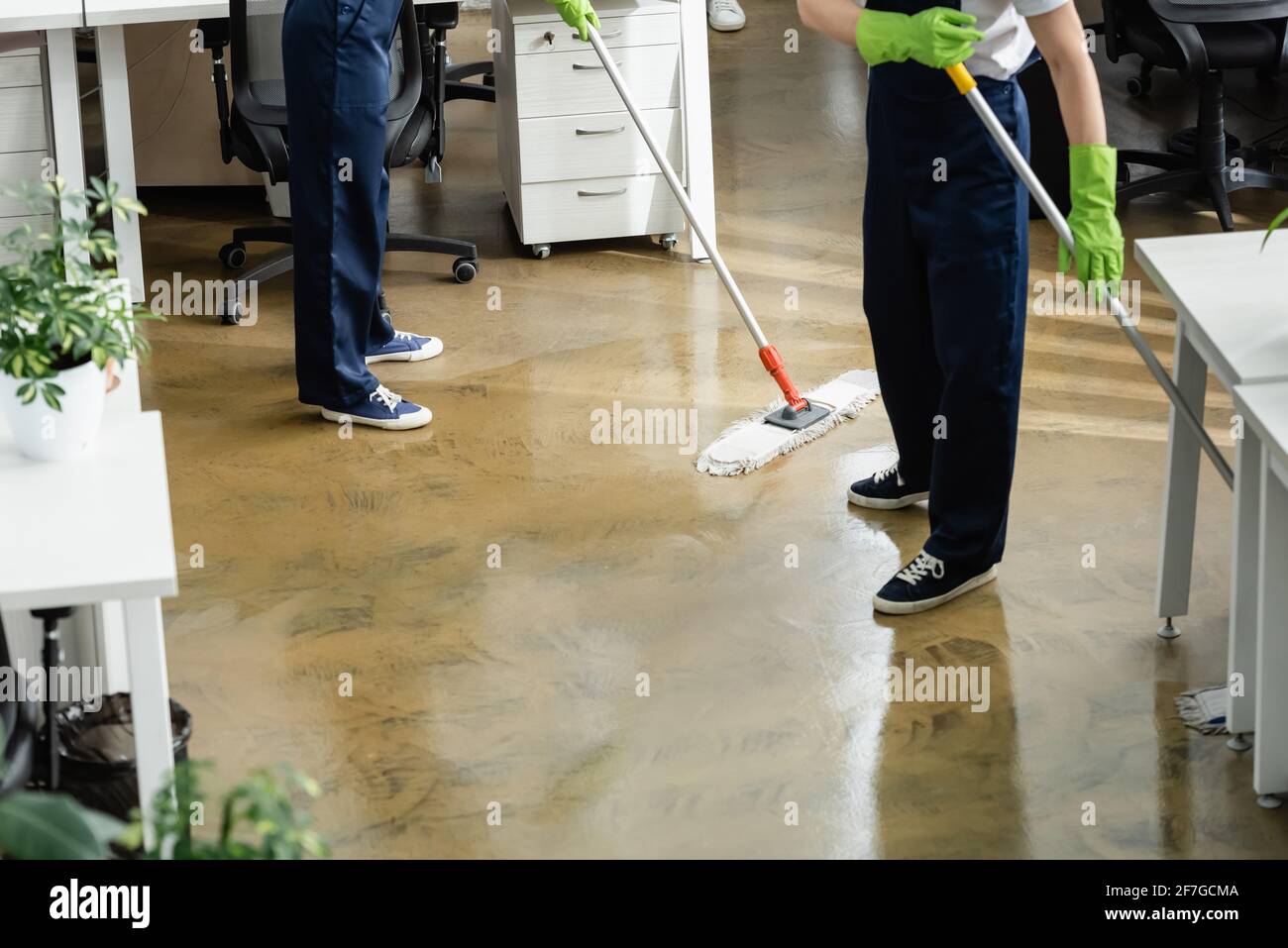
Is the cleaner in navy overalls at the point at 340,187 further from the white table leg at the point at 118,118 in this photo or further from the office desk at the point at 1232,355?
the office desk at the point at 1232,355

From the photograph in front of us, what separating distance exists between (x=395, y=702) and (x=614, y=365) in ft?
4.36

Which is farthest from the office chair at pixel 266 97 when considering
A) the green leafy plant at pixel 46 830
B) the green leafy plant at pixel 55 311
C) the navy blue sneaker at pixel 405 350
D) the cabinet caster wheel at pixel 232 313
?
the green leafy plant at pixel 46 830

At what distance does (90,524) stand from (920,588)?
58.3 inches

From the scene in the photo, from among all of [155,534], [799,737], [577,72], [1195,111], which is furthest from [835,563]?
[1195,111]

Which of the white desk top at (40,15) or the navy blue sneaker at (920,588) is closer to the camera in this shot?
the navy blue sneaker at (920,588)

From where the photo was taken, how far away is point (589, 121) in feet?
13.6

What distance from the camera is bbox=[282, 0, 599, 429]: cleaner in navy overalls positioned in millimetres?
3176

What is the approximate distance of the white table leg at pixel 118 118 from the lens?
3.77 m

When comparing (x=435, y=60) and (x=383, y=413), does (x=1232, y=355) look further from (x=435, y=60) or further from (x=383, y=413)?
(x=435, y=60)

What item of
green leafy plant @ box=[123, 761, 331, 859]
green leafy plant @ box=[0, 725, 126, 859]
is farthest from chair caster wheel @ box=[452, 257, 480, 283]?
green leafy plant @ box=[0, 725, 126, 859]

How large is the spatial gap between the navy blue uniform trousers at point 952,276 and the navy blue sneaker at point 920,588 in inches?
1.0

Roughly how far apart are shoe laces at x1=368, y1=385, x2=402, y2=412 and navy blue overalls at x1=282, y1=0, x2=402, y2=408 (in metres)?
0.02
